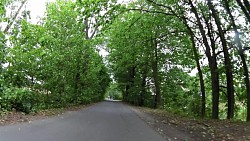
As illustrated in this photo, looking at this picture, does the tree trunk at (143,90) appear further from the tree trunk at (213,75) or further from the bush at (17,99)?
the bush at (17,99)

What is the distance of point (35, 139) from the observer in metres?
7.64

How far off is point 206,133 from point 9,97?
27.3ft

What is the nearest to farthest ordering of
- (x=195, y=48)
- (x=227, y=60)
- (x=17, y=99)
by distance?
(x=17, y=99) < (x=227, y=60) < (x=195, y=48)

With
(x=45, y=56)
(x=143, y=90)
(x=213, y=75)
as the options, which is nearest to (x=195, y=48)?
(x=213, y=75)

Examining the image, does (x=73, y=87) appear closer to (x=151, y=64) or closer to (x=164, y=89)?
(x=151, y=64)

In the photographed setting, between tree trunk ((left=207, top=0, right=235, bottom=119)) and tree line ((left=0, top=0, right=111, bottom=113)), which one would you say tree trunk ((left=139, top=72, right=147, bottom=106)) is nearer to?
tree line ((left=0, top=0, right=111, bottom=113))

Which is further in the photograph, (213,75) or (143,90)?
(143,90)

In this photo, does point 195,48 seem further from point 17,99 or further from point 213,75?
point 17,99

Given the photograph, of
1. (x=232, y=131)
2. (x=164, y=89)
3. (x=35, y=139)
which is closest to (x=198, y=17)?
(x=232, y=131)

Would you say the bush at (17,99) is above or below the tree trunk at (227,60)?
below

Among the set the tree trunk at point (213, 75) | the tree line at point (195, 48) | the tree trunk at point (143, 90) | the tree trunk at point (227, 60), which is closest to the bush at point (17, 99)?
the tree line at point (195, 48)

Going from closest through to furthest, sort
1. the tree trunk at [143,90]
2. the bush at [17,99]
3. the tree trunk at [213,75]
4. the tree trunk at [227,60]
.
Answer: the bush at [17,99] < the tree trunk at [227,60] < the tree trunk at [213,75] < the tree trunk at [143,90]

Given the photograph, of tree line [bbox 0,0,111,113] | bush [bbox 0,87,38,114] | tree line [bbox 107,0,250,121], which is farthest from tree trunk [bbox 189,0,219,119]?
bush [bbox 0,87,38,114]

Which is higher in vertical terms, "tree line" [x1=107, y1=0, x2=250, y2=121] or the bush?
"tree line" [x1=107, y1=0, x2=250, y2=121]
